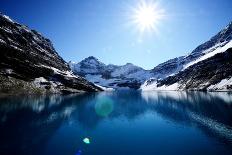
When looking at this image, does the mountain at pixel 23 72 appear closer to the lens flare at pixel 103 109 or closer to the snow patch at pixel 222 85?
the lens flare at pixel 103 109

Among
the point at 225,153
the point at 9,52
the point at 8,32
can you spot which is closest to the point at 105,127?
the point at 225,153

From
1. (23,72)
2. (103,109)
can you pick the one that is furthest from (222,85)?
(23,72)

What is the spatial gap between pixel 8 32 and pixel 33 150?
17971 cm

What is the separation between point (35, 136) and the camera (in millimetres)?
36625

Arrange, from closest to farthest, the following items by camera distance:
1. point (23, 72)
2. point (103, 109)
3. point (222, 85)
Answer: point (103, 109) → point (23, 72) → point (222, 85)

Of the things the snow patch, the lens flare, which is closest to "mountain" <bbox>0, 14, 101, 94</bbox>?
the lens flare

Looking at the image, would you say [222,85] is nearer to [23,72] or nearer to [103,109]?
[103,109]

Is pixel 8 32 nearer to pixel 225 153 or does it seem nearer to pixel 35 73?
pixel 35 73

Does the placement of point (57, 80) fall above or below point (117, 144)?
above

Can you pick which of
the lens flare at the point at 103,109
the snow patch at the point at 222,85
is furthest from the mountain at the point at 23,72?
the snow patch at the point at 222,85

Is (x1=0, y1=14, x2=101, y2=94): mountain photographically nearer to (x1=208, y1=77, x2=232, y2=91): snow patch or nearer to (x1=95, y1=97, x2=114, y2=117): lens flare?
(x1=95, y1=97, x2=114, y2=117): lens flare

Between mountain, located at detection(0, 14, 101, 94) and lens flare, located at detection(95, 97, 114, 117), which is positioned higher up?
mountain, located at detection(0, 14, 101, 94)

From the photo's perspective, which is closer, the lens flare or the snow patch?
the lens flare

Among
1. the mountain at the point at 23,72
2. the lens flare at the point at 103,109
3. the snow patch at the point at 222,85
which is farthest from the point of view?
the snow patch at the point at 222,85
